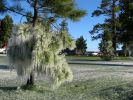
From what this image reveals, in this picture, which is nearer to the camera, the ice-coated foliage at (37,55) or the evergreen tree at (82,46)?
the ice-coated foliage at (37,55)

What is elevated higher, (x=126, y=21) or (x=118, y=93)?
(x=126, y=21)

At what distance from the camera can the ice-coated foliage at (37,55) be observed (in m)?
14.9

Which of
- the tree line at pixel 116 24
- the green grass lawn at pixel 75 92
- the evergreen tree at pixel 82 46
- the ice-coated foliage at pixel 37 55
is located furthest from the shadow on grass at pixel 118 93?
the evergreen tree at pixel 82 46

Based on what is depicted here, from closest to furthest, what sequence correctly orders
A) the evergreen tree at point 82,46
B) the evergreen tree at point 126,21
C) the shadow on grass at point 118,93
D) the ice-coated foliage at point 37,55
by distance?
1. the shadow on grass at point 118,93
2. the ice-coated foliage at point 37,55
3. the evergreen tree at point 126,21
4. the evergreen tree at point 82,46

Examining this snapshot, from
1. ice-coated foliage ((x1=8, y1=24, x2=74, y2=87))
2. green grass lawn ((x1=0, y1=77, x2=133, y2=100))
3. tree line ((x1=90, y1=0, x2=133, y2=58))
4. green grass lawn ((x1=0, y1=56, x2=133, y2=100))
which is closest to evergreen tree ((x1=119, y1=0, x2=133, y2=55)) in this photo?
tree line ((x1=90, y1=0, x2=133, y2=58))

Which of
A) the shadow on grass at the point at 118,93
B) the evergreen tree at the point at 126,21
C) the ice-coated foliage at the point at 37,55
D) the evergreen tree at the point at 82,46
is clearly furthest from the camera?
the evergreen tree at the point at 82,46

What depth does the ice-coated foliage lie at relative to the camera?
14.9 meters

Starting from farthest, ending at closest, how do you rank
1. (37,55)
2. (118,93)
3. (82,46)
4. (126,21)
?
1. (82,46)
2. (126,21)
3. (37,55)
4. (118,93)

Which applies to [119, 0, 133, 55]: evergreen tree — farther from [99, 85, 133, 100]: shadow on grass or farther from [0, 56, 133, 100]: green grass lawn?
[99, 85, 133, 100]: shadow on grass

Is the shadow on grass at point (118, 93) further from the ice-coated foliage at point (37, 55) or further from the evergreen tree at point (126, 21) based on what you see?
the evergreen tree at point (126, 21)

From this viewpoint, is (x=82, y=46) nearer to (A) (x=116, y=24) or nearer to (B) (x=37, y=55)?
(A) (x=116, y=24)

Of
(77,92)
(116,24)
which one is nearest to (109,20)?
(116,24)

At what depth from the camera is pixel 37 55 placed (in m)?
14.9

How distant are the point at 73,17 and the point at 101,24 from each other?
44244 millimetres
